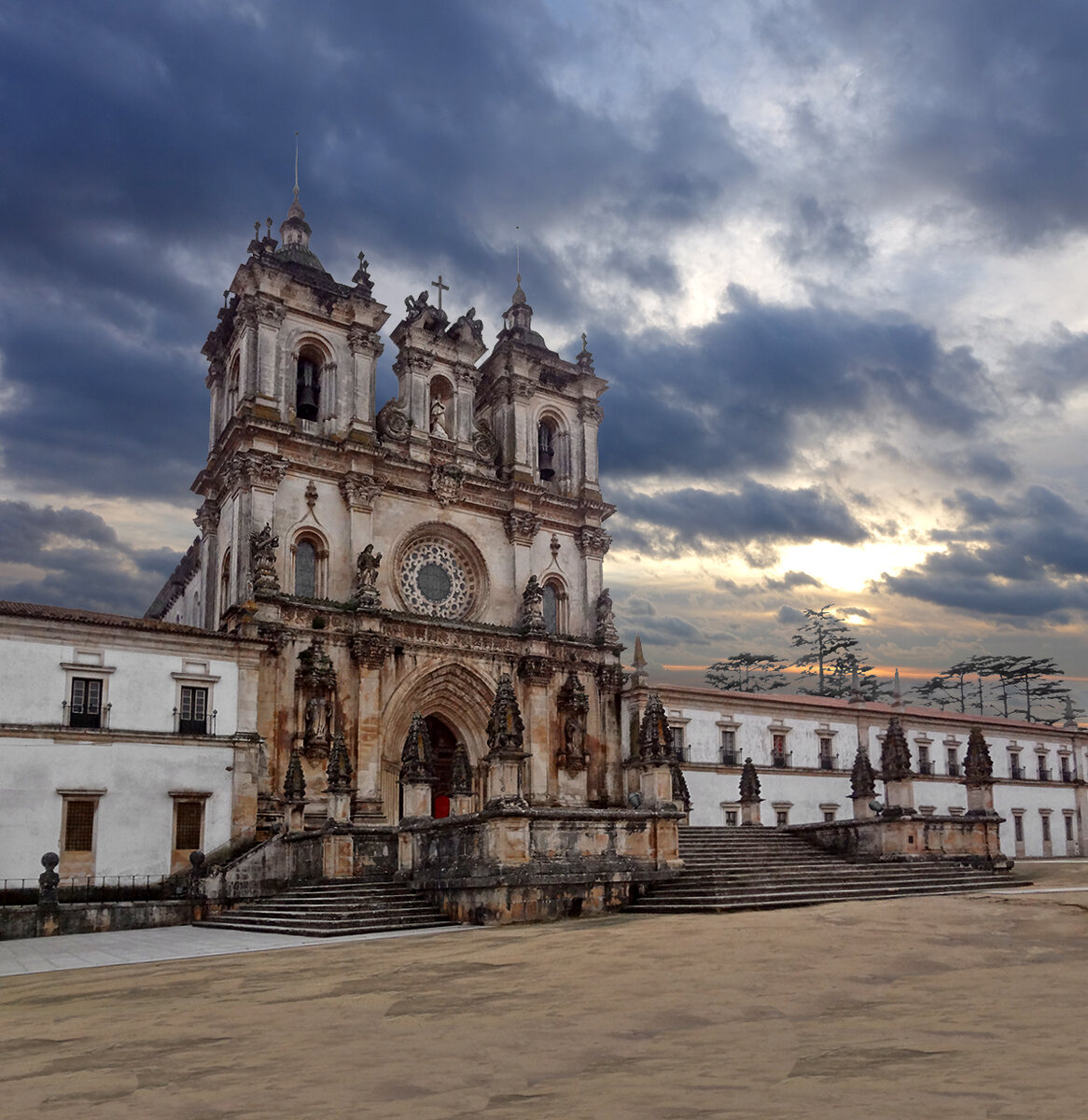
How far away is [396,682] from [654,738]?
40.7 feet

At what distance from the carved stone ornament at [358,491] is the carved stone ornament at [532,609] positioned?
687 cm

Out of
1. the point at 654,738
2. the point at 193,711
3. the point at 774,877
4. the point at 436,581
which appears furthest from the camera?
the point at 436,581

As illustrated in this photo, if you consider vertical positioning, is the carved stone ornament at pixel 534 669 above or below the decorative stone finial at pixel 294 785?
above

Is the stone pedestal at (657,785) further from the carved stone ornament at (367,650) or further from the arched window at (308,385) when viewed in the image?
the arched window at (308,385)

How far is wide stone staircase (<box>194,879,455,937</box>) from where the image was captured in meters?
20.4

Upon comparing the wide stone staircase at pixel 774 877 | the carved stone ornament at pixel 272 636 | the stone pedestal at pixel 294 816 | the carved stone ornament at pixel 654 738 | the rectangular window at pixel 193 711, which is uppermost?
the carved stone ornament at pixel 272 636

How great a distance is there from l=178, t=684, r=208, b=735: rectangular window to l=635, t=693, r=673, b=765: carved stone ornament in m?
13.0

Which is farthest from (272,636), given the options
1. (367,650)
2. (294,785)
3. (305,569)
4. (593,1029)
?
(593,1029)

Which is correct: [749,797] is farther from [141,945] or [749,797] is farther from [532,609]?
[141,945]

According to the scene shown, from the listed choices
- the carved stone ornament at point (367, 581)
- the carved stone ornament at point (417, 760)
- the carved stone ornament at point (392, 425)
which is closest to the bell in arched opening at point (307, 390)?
the carved stone ornament at point (392, 425)

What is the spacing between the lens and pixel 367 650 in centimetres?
3366

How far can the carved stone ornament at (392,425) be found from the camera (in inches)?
1503

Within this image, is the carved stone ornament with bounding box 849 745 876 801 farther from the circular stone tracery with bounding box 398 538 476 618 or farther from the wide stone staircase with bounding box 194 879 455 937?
the wide stone staircase with bounding box 194 879 455 937

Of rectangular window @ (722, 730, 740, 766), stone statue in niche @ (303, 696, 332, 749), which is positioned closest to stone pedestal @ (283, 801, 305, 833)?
stone statue in niche @ (303, 696, 332, 749)
